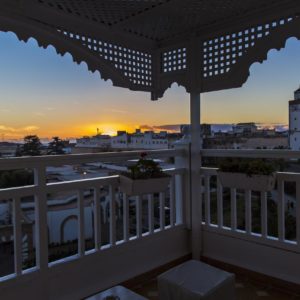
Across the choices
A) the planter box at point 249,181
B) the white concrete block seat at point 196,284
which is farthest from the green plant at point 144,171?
the white concrete block seat at point 196,284

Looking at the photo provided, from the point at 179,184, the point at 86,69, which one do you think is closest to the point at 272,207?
the point at 179,184

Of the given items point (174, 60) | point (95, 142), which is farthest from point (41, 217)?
point (174, 60)

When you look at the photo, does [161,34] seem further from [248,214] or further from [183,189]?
[248,214]

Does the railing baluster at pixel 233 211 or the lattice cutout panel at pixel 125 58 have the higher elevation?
the lattice cutout panel at pixel 125 58

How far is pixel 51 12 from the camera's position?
89.0 inches

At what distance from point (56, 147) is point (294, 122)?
186 centimetres

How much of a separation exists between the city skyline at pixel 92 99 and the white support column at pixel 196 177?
0.09 m

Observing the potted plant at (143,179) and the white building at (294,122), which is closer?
the potted plant at (143,179)

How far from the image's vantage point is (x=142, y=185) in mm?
2385

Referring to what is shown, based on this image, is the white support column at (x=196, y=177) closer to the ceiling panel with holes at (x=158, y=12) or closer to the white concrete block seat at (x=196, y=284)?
the ceiling panel with holes at (x=158, y=12)

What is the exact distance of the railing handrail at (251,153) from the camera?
97.6 inches

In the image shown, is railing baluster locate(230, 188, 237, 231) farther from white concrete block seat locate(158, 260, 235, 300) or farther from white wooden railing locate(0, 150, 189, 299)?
white concrete block seat locate(158, 260, 235, 300)

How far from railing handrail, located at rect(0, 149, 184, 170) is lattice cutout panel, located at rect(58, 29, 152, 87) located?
0.73 meters

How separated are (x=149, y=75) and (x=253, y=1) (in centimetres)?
122
